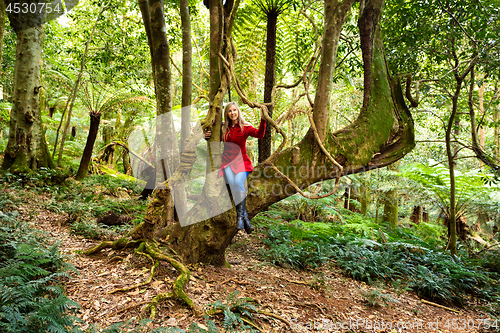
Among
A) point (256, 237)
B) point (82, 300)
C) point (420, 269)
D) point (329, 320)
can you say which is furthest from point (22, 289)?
point (420, 269)

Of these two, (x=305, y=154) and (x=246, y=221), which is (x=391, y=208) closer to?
(x=305, y=154)

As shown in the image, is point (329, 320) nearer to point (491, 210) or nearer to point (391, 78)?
point (391, 78)

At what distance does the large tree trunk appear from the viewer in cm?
503

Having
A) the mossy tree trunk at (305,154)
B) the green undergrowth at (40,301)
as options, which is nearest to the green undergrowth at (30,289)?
the green undergrowth at (40,301)

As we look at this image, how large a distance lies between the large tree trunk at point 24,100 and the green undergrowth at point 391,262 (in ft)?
15.5

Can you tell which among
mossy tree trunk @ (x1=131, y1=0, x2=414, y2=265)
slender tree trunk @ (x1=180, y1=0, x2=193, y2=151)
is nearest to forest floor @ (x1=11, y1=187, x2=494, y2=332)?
mossy tree trunk @ (x1=131, y1=0, x2=414, y2=265)

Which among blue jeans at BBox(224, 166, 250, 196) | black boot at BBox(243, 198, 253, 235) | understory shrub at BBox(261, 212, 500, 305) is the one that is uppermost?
blue jeans at BBox(224, 166, 250, 196)

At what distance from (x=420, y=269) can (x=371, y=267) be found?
90cm

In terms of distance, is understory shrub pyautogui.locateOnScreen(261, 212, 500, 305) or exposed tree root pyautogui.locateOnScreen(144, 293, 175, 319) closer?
exposed tree root pyautogui.locateOnScreen(144, 293, 175, 319)

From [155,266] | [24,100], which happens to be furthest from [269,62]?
[24,100]

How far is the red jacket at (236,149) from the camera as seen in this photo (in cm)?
319

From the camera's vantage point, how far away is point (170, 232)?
3.43 m

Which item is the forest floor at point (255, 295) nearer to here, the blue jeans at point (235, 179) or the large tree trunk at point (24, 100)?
the blue jeans at point (235, 179)

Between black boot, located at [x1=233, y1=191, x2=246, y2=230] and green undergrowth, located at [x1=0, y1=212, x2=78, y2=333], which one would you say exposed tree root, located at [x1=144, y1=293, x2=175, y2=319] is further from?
black boot, located at [x1=233, y1=191, x2=246, y2=230]
